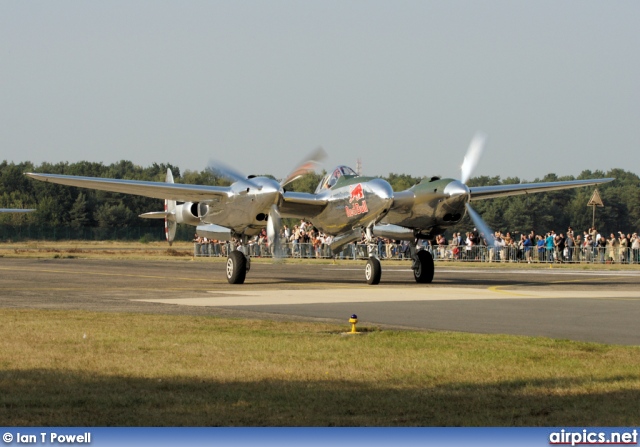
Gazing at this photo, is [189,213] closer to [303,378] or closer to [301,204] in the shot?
[301,204]

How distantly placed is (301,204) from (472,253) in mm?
23854

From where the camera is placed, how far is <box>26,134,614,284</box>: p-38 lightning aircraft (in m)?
28.1

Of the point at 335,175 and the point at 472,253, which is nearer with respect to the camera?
the point at 335,175

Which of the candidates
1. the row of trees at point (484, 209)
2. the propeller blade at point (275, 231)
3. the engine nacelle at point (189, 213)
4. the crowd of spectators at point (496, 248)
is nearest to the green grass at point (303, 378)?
the propeller blade at point (275, 231)

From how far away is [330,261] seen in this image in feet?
168

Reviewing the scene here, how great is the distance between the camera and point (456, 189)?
2819 centimetres

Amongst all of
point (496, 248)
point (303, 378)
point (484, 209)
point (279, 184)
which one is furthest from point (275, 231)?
point (484, 209)

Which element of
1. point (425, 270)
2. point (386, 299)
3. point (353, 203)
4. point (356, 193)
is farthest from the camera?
point (425, 270)

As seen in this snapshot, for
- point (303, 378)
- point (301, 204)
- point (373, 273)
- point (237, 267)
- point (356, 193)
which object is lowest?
point (303, 378)

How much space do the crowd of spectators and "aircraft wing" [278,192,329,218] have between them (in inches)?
494

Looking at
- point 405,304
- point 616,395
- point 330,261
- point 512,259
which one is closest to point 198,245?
point 330,261

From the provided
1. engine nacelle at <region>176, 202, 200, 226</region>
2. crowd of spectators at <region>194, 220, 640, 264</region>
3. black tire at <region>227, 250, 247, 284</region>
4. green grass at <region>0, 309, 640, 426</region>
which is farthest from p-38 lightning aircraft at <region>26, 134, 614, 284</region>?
green grass at <region>0, 309, 640, 426</region>

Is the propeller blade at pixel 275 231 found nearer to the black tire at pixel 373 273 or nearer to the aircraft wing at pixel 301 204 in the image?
the aircraft wing at pixel 301 204

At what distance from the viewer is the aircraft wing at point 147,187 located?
28356 millimetres
